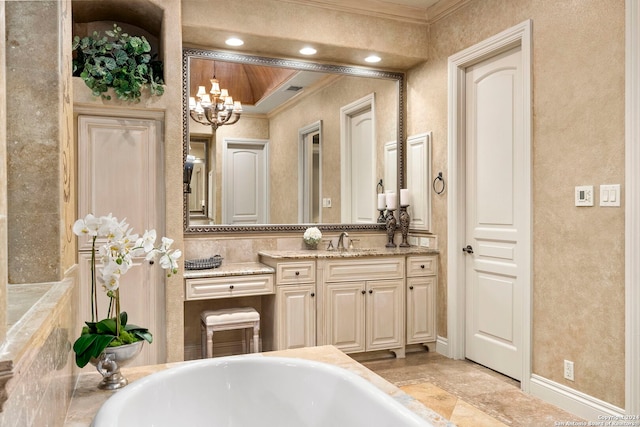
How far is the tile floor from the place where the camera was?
259 cm

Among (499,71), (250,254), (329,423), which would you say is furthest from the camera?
(250,254)

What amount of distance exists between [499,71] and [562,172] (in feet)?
3.27

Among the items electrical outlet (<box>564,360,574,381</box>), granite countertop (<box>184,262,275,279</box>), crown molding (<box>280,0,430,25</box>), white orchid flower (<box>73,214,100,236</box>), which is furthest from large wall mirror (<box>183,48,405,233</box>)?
white orchid flower (<box>73,214,100,236</box>)

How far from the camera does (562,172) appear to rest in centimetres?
276

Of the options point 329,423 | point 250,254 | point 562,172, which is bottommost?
point 329,423

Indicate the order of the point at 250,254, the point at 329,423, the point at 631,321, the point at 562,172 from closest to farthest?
the point at 329,423
the point at 631,321
the point at 562,172
the point at 250,254

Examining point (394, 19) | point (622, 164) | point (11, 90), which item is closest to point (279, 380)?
point (11, 90)

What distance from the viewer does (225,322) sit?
318 cm

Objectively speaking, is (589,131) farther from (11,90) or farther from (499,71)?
(11,90)

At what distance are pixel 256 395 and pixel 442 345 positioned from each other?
2.40 meters

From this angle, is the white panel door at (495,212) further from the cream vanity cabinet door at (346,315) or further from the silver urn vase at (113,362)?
the silver urn vase at (113,362)

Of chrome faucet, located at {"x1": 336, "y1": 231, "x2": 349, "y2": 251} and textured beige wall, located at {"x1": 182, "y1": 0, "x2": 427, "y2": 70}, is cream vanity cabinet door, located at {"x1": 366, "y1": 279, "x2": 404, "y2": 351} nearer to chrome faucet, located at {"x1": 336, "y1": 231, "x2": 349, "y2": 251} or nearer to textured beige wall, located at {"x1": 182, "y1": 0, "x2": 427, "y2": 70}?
chrome faucet, located at {"x1": 336, "y1": 231, "x2": 349, "y2": 251}

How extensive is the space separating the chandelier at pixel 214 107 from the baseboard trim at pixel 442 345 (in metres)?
2.42

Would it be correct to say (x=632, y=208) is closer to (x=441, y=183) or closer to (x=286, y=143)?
(x=441, y=183)
